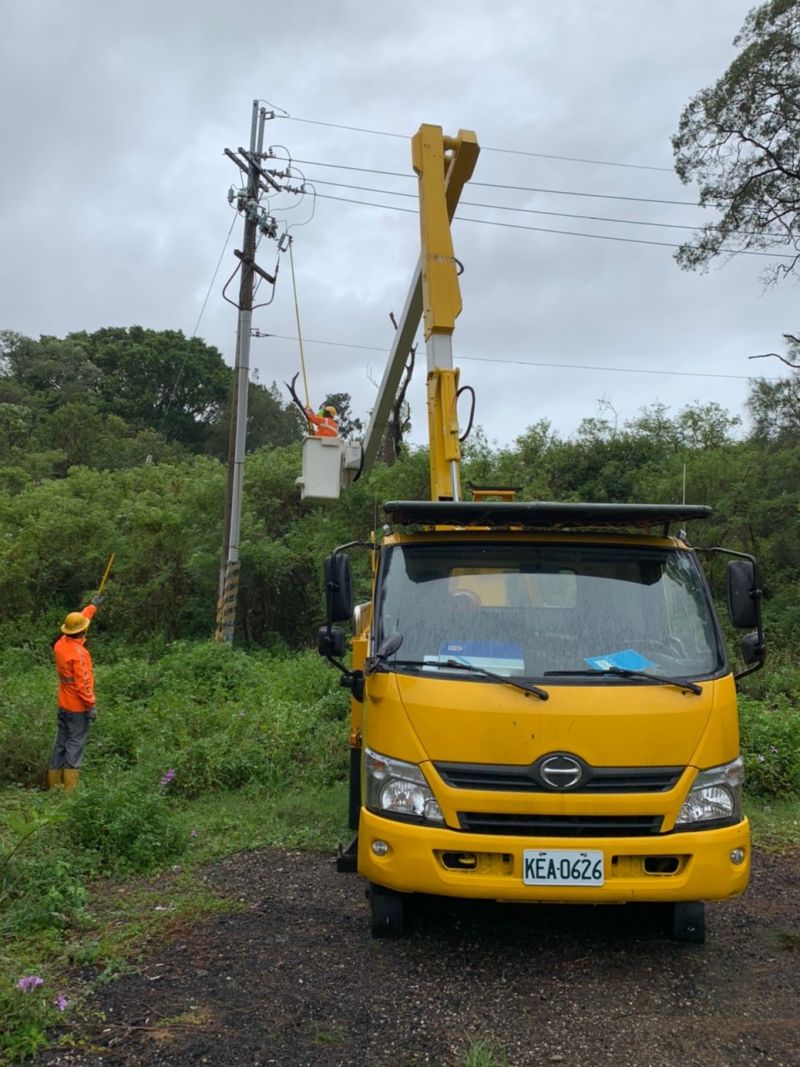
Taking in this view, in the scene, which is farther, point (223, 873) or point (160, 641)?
point (160, 641)

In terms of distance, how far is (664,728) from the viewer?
388 centimetres

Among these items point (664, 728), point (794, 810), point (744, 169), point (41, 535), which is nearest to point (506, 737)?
point (664, 728)

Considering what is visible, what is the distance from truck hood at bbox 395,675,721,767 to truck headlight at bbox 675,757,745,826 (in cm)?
13

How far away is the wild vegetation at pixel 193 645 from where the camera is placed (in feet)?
16.7

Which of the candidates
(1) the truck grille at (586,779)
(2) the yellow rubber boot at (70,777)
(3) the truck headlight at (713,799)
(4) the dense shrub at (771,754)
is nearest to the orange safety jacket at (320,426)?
(2) the yellow rubber boot at (70,777)

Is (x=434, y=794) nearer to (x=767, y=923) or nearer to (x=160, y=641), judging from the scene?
(x=767, y=923)

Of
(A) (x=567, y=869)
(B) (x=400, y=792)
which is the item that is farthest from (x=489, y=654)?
(A) (x=567, y=869)

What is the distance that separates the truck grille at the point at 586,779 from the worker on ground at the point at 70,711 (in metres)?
5.41

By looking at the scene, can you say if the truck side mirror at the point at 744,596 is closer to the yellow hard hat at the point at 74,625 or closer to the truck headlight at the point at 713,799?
the truck headlight at the point at 713,799

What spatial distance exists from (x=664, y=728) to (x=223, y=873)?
10.4 ft

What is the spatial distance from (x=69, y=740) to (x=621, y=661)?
6006 mm

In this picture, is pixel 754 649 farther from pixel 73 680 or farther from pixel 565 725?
pixel 73 680

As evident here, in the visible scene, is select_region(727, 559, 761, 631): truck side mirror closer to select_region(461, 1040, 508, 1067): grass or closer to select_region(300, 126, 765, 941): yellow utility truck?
select_region(300, 126, 765, 941): yellow utility truck


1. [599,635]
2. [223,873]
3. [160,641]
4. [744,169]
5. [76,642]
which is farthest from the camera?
[160,641]
